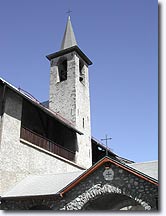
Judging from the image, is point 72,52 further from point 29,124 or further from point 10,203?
point 10,203

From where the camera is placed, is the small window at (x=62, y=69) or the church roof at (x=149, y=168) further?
the small window at (x=62, y=69)

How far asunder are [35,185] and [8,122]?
134 inches

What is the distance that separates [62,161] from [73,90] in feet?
20.6

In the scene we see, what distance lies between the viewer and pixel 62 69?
24656mm

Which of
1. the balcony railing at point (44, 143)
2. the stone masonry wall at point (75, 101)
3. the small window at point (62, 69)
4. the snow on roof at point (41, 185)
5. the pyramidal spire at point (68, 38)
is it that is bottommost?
the snow on roof at point (41, 185)

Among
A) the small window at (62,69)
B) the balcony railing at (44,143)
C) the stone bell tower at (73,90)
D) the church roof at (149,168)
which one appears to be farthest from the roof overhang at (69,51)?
the church roof at (149,168)

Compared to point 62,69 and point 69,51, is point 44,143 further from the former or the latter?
point 69,51

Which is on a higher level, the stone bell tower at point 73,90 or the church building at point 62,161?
the stone bell tower at point 73,90

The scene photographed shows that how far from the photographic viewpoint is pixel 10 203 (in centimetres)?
1220

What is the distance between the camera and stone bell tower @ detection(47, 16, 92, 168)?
21.1m

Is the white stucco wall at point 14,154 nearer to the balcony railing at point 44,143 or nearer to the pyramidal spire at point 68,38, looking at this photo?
the balcony railing at point 44,143

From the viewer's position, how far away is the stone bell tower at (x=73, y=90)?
21.1 m

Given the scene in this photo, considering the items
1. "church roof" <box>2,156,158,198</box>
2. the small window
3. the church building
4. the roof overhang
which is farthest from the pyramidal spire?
"church roof" <box>2,156,158,198</box>

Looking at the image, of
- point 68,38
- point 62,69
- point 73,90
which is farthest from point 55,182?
point 68,38
